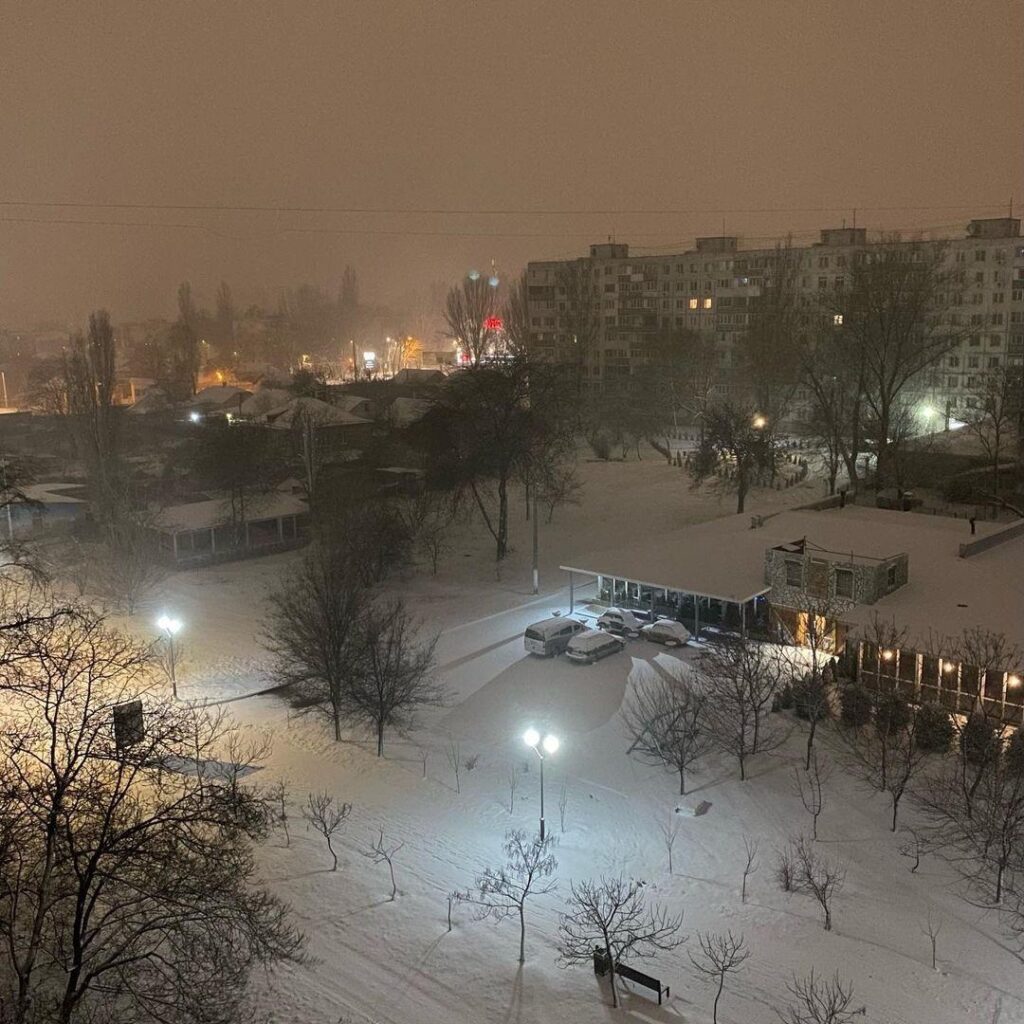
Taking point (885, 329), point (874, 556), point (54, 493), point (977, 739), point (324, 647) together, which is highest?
point (885, 329)

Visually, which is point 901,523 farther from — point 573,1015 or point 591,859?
point 573,1015

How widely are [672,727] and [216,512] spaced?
68.7 ft

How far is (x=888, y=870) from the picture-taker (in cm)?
1342

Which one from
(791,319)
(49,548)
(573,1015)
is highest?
(791,319)

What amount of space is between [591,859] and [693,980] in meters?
2.92

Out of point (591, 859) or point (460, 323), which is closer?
point (591, 859)

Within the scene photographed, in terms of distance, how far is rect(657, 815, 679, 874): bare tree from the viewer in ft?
46.3

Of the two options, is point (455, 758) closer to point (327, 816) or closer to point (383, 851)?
point (327, 816)

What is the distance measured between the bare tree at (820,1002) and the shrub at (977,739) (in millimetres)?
5729

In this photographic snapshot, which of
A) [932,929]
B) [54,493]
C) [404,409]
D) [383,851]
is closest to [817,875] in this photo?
[932,929]

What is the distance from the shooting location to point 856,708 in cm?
1700

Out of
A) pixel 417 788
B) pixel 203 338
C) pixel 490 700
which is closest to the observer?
pixel 417 788

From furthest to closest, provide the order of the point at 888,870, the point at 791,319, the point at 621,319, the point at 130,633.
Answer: the point at 621,319
the point at 791,319
the point at 130,633
the point at 888,870

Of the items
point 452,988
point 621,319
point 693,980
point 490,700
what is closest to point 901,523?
point 490,700
